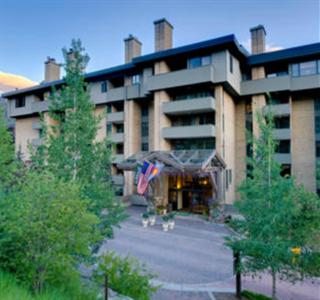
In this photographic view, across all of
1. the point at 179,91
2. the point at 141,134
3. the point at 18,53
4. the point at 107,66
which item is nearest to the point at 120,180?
the point at 141,134

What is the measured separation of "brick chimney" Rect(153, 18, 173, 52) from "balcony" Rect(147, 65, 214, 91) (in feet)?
14.4

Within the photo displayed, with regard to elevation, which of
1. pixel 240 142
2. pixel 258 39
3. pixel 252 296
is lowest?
pixel 252 296

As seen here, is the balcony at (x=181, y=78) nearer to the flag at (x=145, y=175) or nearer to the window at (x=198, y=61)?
the window at (x=198, y=61)

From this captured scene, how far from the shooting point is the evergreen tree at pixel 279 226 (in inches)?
318

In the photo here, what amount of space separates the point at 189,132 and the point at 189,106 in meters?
2.65

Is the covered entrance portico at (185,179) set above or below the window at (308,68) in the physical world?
below

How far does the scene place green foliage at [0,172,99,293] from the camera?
594 centimetres

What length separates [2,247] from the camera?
628cm

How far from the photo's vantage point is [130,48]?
32.8m

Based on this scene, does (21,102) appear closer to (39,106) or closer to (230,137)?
(39,106)

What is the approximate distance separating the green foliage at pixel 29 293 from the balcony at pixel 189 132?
19.9m

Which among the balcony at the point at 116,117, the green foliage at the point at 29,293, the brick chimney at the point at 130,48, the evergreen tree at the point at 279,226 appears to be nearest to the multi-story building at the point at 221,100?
the balcony at the point at 116,117

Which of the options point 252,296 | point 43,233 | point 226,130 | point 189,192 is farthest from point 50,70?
point 252,296

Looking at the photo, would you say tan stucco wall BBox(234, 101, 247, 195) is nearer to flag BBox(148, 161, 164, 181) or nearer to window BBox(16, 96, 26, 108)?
flag BBox(148, 161, 164, 181)
